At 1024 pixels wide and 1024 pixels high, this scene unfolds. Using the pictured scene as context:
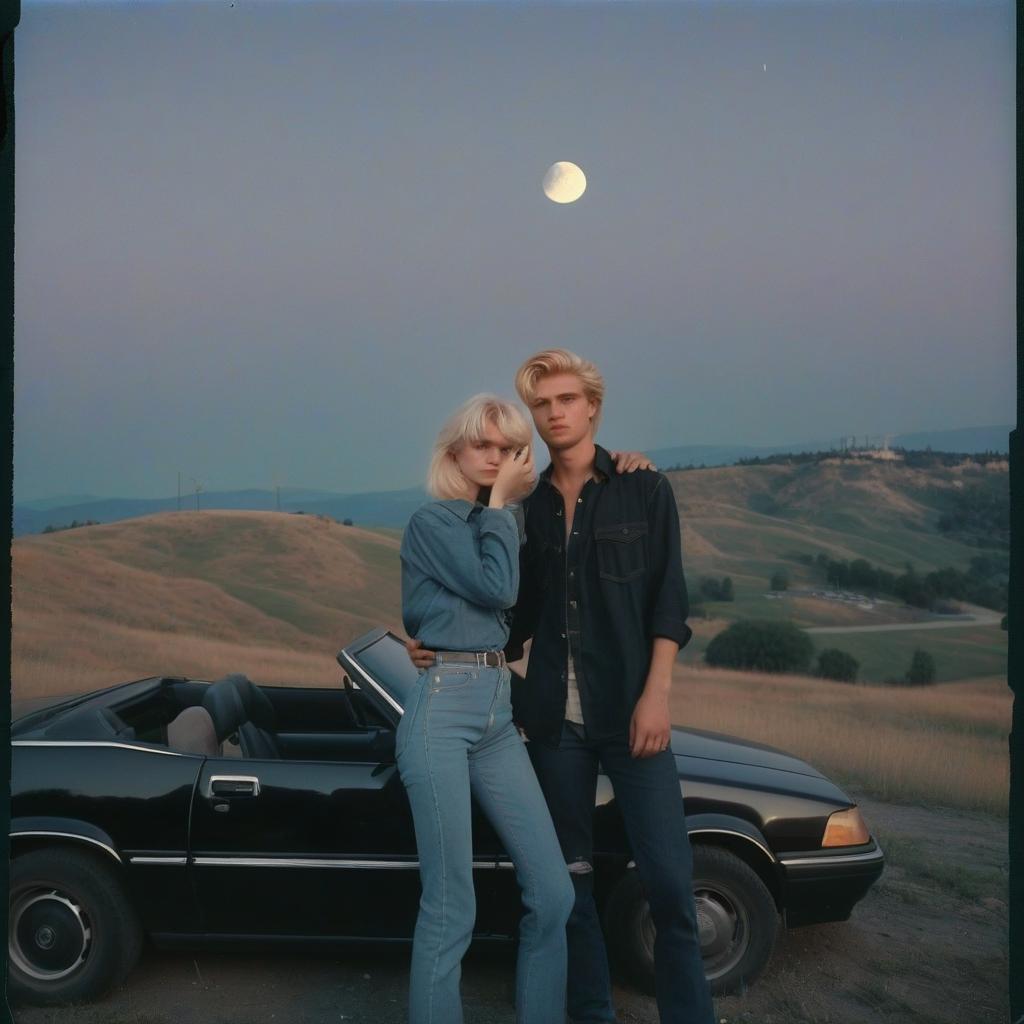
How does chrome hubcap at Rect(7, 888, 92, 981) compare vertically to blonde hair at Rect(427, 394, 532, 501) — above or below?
below

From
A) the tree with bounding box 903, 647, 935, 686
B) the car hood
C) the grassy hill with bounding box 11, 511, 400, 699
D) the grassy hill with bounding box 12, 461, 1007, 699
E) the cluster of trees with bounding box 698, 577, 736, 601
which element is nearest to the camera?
the car hood

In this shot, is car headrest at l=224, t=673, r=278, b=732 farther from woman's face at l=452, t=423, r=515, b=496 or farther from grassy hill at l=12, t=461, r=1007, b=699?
grassy hill at l=12, t=461, r=1007, b=699

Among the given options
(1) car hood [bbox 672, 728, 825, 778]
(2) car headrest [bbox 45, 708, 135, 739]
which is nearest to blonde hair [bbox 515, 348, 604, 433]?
(1) car hood [bbox 672, 728, 825, 778]

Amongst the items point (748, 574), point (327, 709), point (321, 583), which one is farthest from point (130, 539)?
point (327, 709)

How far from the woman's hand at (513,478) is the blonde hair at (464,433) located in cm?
4

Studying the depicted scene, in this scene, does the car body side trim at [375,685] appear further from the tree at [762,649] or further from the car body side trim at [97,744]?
the tree at [762,649]

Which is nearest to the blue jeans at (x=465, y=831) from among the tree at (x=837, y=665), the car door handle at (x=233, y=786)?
Result: the car door handle at (x=233, y=786)

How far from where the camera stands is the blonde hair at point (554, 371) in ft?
10.1

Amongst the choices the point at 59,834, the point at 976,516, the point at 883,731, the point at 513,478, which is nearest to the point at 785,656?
the point at 883,731

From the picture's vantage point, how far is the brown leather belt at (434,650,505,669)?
9.36 feet

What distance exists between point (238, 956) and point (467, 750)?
197 centimetres

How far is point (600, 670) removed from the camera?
3.06 meters

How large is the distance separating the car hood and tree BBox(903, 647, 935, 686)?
117ft

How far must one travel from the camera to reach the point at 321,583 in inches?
1503
